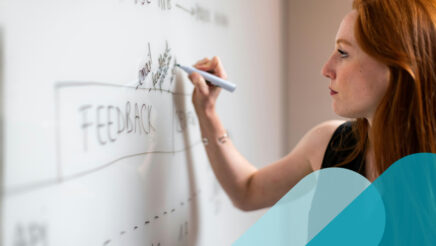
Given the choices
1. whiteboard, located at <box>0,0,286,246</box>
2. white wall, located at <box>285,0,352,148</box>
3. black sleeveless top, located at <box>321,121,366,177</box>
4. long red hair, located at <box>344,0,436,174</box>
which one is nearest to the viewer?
whiteboard, located at <box>0,0,286,246</box>

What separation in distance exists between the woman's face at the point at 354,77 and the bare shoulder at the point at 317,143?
0.46ft

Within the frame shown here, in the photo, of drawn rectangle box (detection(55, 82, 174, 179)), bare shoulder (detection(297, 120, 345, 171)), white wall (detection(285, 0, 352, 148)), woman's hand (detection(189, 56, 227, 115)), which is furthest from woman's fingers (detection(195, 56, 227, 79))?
white wall (detection(285, 0, 352, 148))

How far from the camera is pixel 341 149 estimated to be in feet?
2.36

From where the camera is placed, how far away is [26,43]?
32 cm

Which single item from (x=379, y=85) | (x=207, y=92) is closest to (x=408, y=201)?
(x=379, y=85)

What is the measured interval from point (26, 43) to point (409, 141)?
0.51 meters

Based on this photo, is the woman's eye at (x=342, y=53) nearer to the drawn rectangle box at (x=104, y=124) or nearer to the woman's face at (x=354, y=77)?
the woman's face at (x=354, y=77)

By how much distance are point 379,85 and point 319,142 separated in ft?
0.63

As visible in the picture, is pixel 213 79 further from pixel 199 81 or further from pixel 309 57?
pixel 309 57

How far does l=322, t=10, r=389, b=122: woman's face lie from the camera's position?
0.58 meters

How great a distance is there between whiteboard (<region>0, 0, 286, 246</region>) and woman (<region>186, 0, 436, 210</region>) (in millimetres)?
31

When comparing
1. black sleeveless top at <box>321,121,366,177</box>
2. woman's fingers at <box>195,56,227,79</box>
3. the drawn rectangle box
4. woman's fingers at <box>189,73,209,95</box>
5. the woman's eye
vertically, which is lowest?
black sleeveless top at <box>321,121,366,177</box>

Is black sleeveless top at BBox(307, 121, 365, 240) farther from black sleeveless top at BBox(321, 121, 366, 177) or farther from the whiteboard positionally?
the whiteboard

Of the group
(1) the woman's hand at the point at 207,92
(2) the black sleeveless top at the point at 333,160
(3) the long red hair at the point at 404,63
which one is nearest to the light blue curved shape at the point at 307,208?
(2) the black sleeveless top at the point at 333,160
